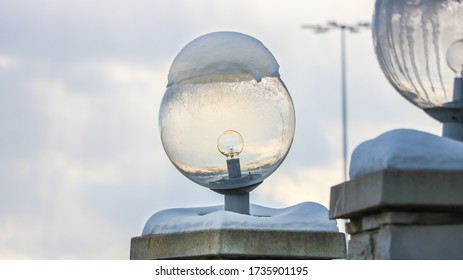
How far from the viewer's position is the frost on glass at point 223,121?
7633mm

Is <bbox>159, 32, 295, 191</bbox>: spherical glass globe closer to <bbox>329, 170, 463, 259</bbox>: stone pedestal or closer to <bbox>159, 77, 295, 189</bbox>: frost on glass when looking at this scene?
<bbox>159, 77, 295, 189</bbox>: frost on glass

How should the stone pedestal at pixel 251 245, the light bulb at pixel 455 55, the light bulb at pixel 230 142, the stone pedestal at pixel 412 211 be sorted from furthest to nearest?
the light bulb at pixel 230 142
the stone pedestal at pixel 251 245
the light bulb at pixel 455 55
the stone pedestal at pixel 412 211

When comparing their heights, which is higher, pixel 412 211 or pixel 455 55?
pixel 455 55

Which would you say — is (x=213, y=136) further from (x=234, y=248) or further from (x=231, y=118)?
(x=234, y=248)

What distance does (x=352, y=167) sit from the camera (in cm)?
570

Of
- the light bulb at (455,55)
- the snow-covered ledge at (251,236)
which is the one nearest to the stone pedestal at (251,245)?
the snow-covered ledge at (251,236)

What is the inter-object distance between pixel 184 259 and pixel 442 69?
7.73 ft

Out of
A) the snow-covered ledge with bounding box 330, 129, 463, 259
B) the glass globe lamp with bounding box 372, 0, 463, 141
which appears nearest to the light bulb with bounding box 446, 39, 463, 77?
the glass globe lamp with bounding box 372, 0, 463, 141

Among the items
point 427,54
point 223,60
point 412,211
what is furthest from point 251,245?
point 412,211

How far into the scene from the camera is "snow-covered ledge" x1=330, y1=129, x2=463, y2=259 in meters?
5.29

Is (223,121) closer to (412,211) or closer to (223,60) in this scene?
(223,60)

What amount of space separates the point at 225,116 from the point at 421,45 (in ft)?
6.85

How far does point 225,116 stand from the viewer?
765 cm

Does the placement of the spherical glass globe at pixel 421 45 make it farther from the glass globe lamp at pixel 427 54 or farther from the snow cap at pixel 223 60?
the snow cap at pixel 223 60
